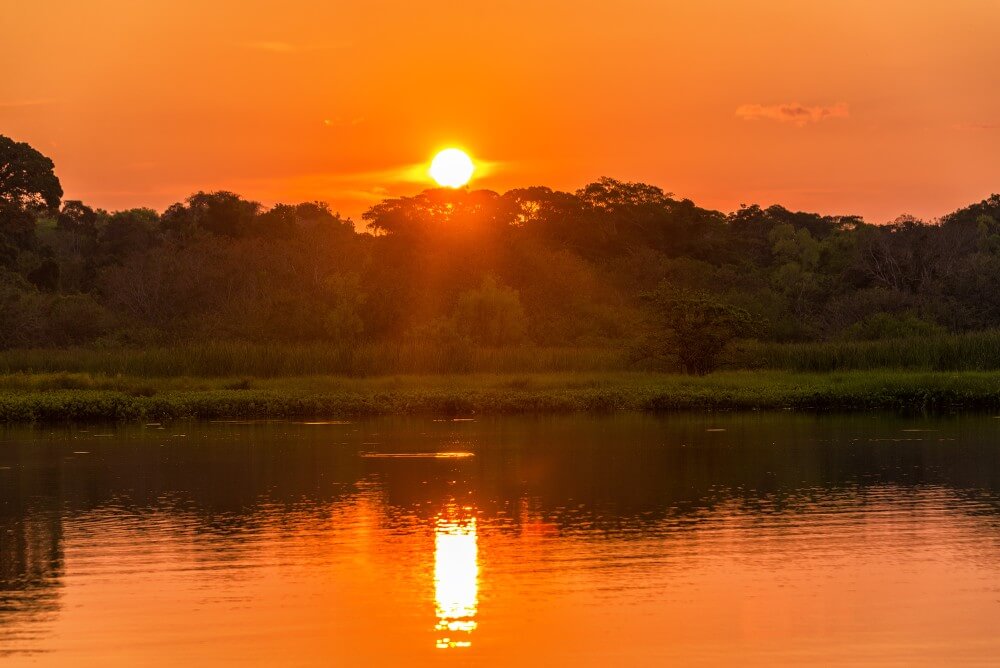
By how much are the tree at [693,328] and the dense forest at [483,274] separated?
10 cm

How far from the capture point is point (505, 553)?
18812 mm

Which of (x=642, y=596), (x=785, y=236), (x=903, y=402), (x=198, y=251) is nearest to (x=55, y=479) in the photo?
(x=642, y=596)

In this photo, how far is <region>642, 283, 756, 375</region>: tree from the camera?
52625 mm

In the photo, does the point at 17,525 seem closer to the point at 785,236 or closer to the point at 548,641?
the point at 548,641

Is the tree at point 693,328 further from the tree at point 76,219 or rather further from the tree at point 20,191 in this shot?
the tree at point 76,219

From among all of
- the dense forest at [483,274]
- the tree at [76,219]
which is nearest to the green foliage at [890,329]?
the dense forest at [483,274]

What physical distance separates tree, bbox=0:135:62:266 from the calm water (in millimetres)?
56423

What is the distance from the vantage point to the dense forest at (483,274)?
222ft

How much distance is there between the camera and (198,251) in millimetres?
83875

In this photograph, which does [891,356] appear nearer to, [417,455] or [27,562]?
[417,455]

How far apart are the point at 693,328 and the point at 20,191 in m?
55.8

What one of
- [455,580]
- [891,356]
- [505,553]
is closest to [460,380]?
[891,356]

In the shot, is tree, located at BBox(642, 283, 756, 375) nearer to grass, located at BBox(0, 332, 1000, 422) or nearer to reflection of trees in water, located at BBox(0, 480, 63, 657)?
grass, located at BBox(0, 332, 1000, 422)

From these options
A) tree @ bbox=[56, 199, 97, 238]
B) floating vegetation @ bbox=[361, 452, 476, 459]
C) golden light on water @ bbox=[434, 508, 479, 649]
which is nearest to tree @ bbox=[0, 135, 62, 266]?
tree @ bbox=[56, 199, 97, 238]
